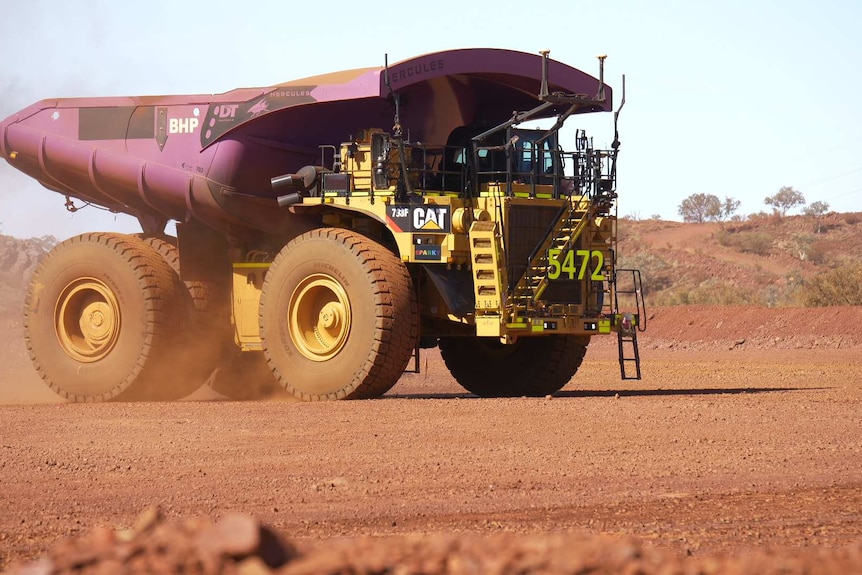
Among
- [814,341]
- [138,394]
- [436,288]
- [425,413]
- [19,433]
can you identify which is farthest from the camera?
[814,341]

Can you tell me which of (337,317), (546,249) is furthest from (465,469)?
(546,249)

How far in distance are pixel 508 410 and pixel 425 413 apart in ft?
2.88

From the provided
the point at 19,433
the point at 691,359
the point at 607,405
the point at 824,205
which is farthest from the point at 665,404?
the point at 824,205

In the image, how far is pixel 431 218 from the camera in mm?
15695

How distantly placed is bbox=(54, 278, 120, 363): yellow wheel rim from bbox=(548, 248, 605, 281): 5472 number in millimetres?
5694

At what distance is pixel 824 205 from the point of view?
2798 inches

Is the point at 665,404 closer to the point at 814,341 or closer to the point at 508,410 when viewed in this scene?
the point at 508,410

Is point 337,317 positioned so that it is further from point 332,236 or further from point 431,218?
point 431,218

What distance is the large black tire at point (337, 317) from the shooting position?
15312mm

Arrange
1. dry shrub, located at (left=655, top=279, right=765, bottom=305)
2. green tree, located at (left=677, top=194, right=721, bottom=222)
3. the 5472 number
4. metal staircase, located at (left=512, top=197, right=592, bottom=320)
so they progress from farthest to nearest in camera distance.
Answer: green tree, located at (left=677, top=194, right=721, bottom=222) → dry shrub, located at (left=655, top=279, right=765, bottom=305) → the 5472 number → metal staircase, located at (left=512, top=197, right=592, bottom=320)

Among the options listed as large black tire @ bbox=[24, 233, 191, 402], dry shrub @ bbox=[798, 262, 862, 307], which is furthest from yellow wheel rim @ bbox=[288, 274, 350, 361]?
dry shrub @ bbox=[798, 262, 862, 307]

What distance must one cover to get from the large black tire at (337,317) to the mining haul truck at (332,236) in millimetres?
24

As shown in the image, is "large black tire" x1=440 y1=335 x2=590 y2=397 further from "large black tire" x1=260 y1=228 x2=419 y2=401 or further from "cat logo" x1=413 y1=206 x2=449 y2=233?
"cat logo" x1=413 y1=206 x2=449 y2=233

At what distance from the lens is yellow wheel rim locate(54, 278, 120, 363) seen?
700 inches
